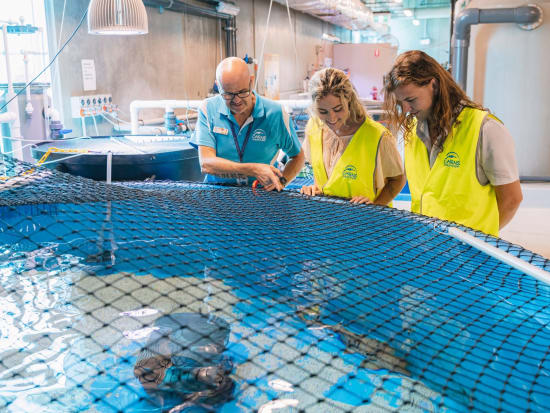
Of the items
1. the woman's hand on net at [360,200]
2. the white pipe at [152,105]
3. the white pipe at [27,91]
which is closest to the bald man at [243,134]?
the woman's hand on net at [360,200]

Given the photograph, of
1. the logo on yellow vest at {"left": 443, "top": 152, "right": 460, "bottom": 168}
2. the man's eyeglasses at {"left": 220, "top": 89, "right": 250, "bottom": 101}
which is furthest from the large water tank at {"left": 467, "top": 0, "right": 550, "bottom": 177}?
the logo on yellow vest at {"left": 443, "top": 152, "right": 460, "bottom": 168}

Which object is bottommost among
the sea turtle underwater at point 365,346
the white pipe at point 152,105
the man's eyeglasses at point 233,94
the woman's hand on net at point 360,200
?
the sea turtle underwater at point 365,346

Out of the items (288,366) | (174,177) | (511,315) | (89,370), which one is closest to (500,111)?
(174,177)

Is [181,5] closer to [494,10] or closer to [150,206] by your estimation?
[494,10]

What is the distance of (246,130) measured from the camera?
6.81ft

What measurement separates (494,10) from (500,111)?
704mm

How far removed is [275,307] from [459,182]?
0.66 metres

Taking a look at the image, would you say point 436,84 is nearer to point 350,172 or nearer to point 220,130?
point 350,172

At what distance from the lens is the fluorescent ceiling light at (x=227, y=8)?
573cm

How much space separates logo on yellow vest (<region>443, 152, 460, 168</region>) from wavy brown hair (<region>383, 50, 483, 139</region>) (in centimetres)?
6

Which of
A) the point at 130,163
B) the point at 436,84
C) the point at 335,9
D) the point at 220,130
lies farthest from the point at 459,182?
the point at 335,9

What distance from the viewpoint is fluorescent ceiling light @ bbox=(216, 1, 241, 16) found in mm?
5734

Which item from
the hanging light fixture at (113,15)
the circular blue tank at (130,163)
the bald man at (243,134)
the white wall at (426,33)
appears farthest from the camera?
the white wall at (426,33)

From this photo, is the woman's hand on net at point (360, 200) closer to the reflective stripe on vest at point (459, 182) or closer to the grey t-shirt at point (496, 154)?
the reflective stripe on vest at point (459, 182)
